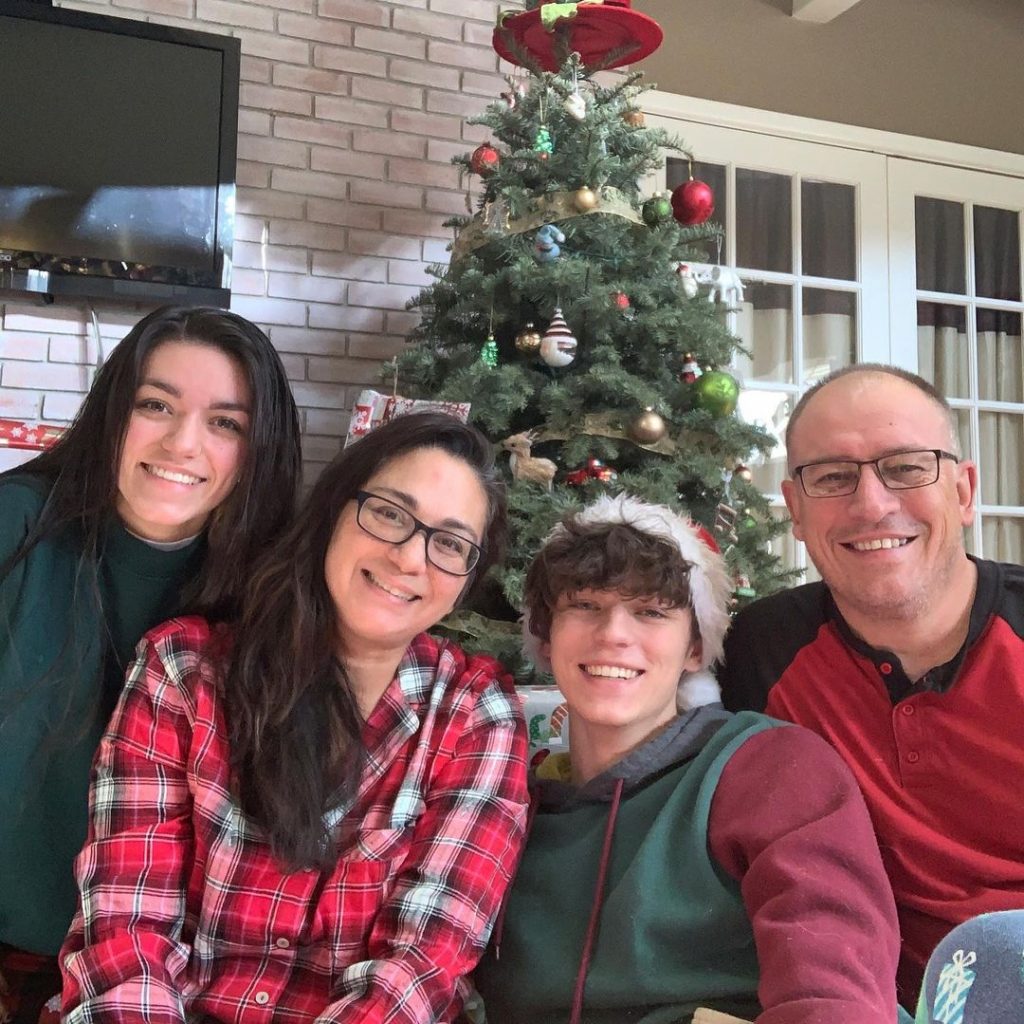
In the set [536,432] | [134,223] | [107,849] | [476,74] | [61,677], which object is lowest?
[107,849]

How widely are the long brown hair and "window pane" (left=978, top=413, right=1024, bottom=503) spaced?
12.0ft

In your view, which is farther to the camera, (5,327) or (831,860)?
(5,327)

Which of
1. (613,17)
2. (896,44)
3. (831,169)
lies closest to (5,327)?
(613,17)

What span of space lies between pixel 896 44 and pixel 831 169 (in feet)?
1.93

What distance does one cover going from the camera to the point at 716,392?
87.4 inches

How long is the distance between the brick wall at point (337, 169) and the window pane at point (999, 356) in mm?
2571

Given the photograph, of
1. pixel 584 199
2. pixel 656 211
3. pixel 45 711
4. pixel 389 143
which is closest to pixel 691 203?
pixel 656 211

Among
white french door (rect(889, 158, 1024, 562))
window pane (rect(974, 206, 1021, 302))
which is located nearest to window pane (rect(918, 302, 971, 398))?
white french door (rect(889, 158, 1024, 562))

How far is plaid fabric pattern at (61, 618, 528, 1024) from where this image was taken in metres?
1.16

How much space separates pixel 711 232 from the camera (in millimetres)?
2480

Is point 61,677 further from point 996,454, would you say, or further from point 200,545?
point 996,454

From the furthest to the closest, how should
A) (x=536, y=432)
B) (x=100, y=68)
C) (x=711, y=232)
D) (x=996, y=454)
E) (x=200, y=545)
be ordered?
(x=996, y=454) → (x=100, y=68) → (x=711, y=232) → (x=536, y=432) → (x=200, y=545)

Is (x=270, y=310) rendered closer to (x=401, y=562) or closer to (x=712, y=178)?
(x=712, y=178)

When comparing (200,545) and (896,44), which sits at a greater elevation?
(896,44)
